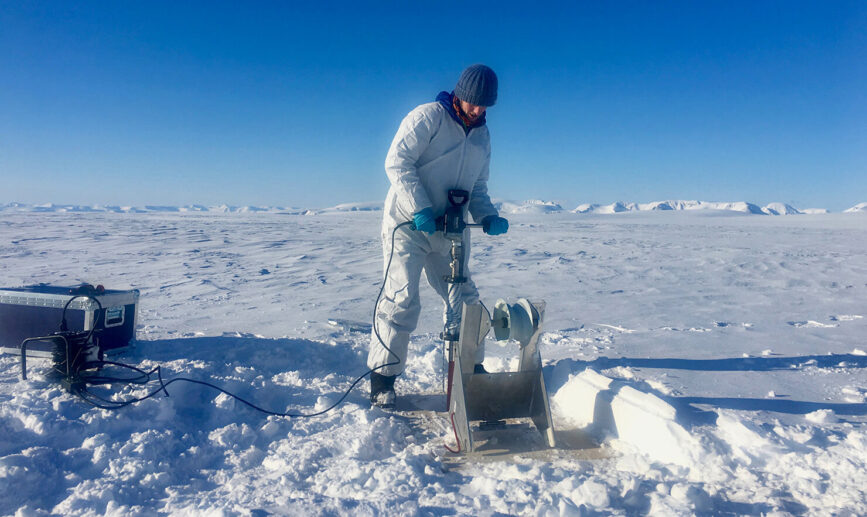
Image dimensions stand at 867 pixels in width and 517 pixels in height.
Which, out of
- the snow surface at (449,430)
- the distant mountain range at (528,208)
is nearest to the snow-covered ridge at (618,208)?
the distant mountain range at (528,208)

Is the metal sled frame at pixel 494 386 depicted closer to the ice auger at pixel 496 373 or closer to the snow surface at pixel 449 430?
the ice auger at pixel 496 373

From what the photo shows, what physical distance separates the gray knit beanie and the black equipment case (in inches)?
105

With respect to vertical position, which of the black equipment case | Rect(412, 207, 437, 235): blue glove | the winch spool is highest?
Rect(412, 207, 437, 235): blue glove

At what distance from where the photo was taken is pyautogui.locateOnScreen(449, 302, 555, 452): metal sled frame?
2.55 m

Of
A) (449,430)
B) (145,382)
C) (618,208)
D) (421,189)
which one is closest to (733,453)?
(449,430)

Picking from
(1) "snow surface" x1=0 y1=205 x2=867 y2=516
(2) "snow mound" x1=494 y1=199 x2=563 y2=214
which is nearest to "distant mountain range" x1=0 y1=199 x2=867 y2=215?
(2) "snow mound" x1=494 y1=199 x2=563 y2=214

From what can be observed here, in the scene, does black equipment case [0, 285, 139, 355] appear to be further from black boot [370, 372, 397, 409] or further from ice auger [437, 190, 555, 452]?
ice auger [437, 190, 555, 452]

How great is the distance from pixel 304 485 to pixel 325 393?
42.3 inches

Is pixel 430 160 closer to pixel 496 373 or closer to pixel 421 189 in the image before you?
pixel 421 189

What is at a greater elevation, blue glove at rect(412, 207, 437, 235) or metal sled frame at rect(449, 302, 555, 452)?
blue glove at rect(412, 207, 437, 235)

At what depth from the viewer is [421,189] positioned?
278 cm

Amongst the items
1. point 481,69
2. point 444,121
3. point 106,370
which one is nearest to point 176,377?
point 106,370

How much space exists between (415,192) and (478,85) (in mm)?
692

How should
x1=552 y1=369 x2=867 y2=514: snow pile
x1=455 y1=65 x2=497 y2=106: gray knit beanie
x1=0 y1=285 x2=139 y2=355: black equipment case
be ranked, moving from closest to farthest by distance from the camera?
x1=552 y1=369 x2=867 y2=514: snow pile
x1=455 y1=65 x2=497 y2=106: gray knit beanie
x1=0 y1=285 x2=139 y2=355: black equipment case
